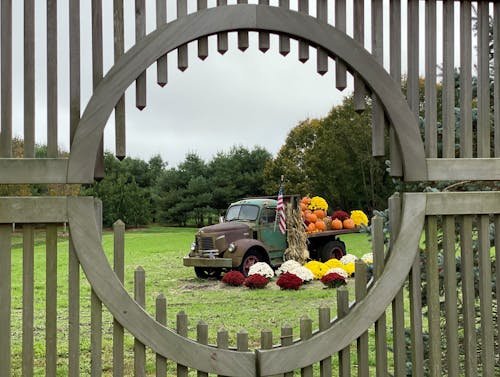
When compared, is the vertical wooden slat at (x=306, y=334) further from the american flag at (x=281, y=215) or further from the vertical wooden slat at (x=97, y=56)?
the american flag at (x=281, y=215)

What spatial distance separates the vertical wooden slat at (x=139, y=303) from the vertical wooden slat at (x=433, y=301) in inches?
46.2

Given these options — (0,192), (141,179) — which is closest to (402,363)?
(0,192)

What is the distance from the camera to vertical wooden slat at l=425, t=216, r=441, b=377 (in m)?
2.50

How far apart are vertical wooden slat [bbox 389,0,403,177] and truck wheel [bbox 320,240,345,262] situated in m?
8.66

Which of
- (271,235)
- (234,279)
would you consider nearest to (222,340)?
(234,279)

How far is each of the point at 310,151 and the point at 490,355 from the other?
640 inches

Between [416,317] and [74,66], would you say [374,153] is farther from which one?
[74,66]

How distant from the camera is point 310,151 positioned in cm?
1872

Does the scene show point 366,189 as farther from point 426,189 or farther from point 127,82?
point 127,82

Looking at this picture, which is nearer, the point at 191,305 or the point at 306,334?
the point at 306,334

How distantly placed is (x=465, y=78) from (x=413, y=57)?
0.90ft

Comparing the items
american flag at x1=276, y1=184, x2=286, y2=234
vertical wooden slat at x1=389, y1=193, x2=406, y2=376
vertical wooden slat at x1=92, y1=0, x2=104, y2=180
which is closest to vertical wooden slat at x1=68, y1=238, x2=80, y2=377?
vertical wooden slat at x1=92, y1=0, x2=104, y2=180

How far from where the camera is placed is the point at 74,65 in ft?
7.39

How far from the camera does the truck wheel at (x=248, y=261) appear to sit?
9332mm
